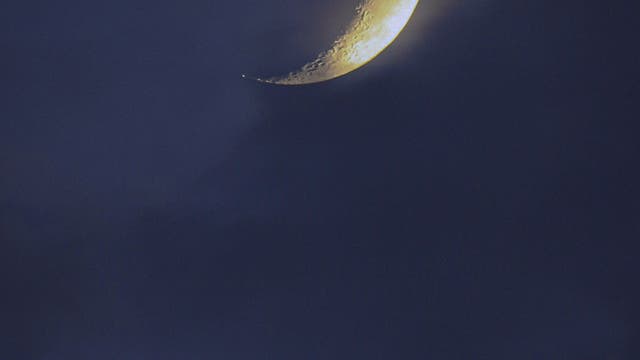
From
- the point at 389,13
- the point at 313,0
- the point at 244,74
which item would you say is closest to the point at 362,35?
the point at 389,13

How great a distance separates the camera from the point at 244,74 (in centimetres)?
1004

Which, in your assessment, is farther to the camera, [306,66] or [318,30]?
[306,66]

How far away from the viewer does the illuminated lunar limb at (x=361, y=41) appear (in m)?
10.1

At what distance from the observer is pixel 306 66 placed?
10438 mm

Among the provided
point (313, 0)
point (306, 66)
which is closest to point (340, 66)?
point (306, 66)

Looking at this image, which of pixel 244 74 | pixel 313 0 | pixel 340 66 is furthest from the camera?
pixel 340 66

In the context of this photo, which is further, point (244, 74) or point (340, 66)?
point (340, 66)

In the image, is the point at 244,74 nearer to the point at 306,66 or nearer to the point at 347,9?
the point at 306,66

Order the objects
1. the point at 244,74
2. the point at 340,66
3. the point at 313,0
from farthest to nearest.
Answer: the point at 340,66 < the point at 244,74 < the point at 313,0

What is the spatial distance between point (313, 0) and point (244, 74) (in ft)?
5.98

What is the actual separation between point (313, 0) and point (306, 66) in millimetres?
1377

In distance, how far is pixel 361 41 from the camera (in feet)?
34.2

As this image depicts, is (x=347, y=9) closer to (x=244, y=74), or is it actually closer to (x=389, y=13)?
(x=389, y=13)

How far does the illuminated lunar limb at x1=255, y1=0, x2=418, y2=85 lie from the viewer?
10094 millimetres
